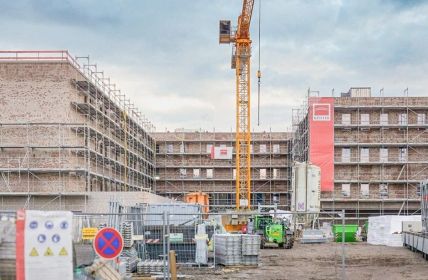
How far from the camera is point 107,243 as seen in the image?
37.1 ft

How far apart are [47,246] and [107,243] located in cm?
162

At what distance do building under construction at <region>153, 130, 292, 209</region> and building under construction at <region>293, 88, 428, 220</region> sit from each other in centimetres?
1538

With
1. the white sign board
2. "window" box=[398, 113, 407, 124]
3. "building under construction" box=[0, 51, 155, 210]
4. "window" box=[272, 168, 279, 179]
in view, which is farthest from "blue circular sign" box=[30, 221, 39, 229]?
"window" box=[272, 168, 279, 179]

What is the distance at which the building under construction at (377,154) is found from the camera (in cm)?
5931

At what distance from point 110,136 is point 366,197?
25.5 metres

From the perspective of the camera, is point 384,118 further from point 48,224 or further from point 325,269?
point 48,224

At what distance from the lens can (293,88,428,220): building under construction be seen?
5931cm

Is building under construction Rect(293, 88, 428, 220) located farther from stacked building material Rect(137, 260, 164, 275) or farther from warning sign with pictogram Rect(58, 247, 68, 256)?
warning sign with pictogram Rect(58, 247, 68, 256)

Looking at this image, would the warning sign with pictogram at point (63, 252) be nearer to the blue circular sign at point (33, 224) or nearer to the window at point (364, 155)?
the blue circular sign at point (33, 224)

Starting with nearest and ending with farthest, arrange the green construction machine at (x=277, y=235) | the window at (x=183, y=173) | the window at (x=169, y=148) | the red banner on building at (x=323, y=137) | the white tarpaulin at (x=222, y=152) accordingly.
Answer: the green construction machine at (x=277, y=235) → the red banner on building at (x=323, y=137) → the white tarpaulin at (x=222, y=152) → the window at (x=183, y=173) → the window at (x=169, y=148)

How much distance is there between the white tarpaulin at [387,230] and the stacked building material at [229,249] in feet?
58.8

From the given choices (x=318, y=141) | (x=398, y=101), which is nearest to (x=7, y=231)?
(x=318, y=141)

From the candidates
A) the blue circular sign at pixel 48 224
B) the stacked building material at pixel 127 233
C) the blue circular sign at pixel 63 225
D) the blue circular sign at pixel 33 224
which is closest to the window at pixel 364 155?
the stacked building material at pixel 127 233

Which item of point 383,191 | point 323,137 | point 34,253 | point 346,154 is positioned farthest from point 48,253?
point 383,191
